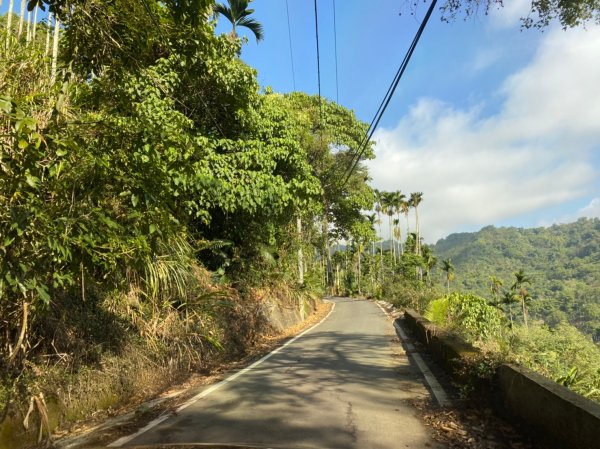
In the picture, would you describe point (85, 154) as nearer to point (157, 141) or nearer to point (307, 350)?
point (157, 141)

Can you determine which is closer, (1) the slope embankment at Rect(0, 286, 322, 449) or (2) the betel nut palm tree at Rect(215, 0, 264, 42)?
(1) the slope embankment at Rect(0, 286, 322, 449)

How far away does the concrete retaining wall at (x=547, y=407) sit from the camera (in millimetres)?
3750

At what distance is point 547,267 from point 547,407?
14177cm

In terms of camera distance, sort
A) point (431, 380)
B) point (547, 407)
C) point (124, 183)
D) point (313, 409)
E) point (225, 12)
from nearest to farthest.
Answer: point (547, 407)
point (124, 183)
point (313, 409)
point (431, 380)
point (225, 12)

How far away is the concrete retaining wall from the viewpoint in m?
3.75

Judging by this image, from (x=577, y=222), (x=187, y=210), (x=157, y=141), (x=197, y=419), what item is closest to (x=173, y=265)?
(x=187, y=210)

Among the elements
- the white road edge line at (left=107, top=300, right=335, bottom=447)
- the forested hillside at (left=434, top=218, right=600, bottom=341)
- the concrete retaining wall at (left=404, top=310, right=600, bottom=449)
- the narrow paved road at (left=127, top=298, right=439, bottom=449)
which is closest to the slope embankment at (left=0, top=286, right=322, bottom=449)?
the white road edge line at (left=107, top=300, right=335, bottom=447)

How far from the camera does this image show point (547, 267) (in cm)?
13000

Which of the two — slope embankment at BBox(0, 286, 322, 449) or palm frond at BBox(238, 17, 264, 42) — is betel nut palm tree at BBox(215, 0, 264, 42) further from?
slope embankment at BBox(0, 286, 322, 449)

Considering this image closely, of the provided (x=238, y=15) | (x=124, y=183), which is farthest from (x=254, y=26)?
(x=124, y=183)

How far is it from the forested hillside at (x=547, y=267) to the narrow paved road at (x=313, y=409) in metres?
51.9

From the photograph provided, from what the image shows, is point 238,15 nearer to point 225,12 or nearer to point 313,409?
point 225,12

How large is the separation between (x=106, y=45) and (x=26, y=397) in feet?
13.3

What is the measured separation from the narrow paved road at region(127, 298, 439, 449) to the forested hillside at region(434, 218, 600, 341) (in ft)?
170
